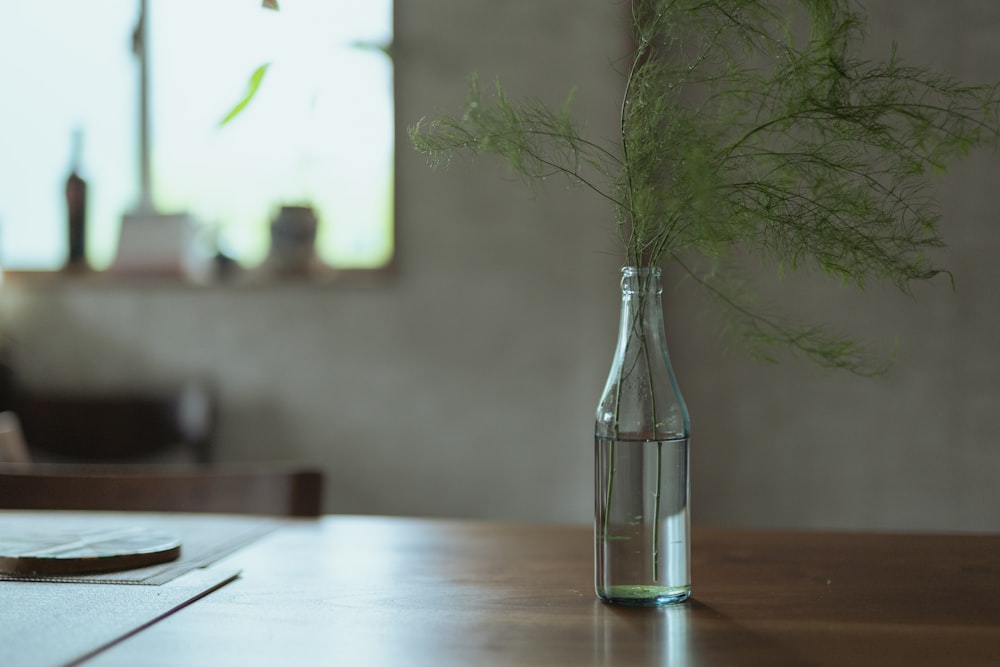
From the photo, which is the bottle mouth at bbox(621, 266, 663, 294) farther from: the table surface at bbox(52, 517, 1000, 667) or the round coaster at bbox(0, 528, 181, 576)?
the round coaster at bbox(0, 528, 181, 576)

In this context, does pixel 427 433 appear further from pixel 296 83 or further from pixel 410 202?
pixel 296 83

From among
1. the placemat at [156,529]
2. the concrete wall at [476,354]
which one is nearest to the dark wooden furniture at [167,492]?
the placemat at [156,529]

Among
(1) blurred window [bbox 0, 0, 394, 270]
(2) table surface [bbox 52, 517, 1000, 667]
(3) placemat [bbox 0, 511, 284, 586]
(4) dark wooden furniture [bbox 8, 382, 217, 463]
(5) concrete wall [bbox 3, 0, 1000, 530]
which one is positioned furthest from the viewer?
(1) blurred window [bbox 0, 0, 394, 270]

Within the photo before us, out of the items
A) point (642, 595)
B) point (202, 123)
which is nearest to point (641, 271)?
point (642, 595)

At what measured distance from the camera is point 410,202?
3.32m

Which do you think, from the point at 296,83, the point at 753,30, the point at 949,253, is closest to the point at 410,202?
the point at 296,83

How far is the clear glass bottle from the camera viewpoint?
889mm

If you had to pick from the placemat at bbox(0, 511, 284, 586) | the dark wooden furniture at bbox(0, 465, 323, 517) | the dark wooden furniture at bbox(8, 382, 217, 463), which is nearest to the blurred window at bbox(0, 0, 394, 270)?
the dark wooden furniture at bbox(8, 382, 217, 463)

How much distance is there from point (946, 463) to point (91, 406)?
250 cm

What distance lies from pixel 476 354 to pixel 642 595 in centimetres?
242

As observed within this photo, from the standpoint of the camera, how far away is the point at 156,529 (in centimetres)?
124

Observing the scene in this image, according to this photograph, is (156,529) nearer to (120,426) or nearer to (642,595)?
(642,595)

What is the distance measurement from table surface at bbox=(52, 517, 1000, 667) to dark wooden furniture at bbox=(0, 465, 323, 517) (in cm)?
21

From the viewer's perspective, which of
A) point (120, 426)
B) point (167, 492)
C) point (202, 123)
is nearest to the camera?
point (167, 492)
